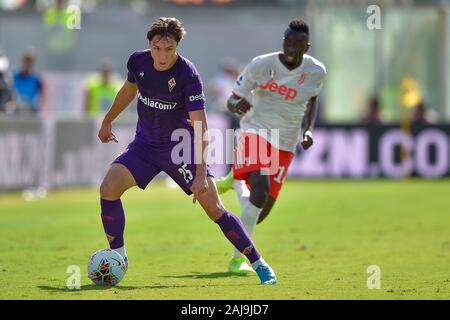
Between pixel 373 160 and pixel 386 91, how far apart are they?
566 centimetres

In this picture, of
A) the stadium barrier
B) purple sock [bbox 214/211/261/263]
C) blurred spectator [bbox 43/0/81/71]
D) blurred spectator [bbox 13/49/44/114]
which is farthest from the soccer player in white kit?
blurred spectator [bbox 43/0/81/71]

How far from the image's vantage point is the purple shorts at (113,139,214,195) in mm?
10750

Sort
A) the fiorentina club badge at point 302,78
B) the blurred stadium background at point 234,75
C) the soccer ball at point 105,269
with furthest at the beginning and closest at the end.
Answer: the blurred stadium background at point 234,75 < the fiorentina club badge at point 302,78 < the soccer ball at point 105,269

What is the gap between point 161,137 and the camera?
10820 mm

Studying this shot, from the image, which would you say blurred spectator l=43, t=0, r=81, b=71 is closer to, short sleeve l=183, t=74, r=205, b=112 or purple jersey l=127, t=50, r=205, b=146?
purple jersey l=127, t=50, r=205, b=146

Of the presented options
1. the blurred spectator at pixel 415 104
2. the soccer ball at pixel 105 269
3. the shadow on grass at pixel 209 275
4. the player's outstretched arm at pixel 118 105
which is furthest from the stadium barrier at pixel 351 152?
the soccer ball at pixel 105 269

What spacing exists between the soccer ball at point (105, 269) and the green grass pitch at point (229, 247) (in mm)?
101

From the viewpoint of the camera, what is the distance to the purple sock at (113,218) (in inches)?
424

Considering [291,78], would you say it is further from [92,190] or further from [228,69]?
[228,69]

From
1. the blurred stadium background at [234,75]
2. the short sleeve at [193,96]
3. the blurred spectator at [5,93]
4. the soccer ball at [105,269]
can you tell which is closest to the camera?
the short sleeve at [193,96]

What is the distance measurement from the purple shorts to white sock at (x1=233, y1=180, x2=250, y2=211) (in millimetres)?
1665

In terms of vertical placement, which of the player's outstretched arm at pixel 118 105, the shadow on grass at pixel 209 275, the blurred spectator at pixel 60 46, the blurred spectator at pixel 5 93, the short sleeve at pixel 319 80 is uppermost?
the blurred spectator at pixel 60 46

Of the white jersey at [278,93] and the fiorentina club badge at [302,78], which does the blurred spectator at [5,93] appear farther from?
the fiorentina club badge at [302,78]

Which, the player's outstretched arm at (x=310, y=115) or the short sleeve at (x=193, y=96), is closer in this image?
the short sleeve at (x=193, y=96)
